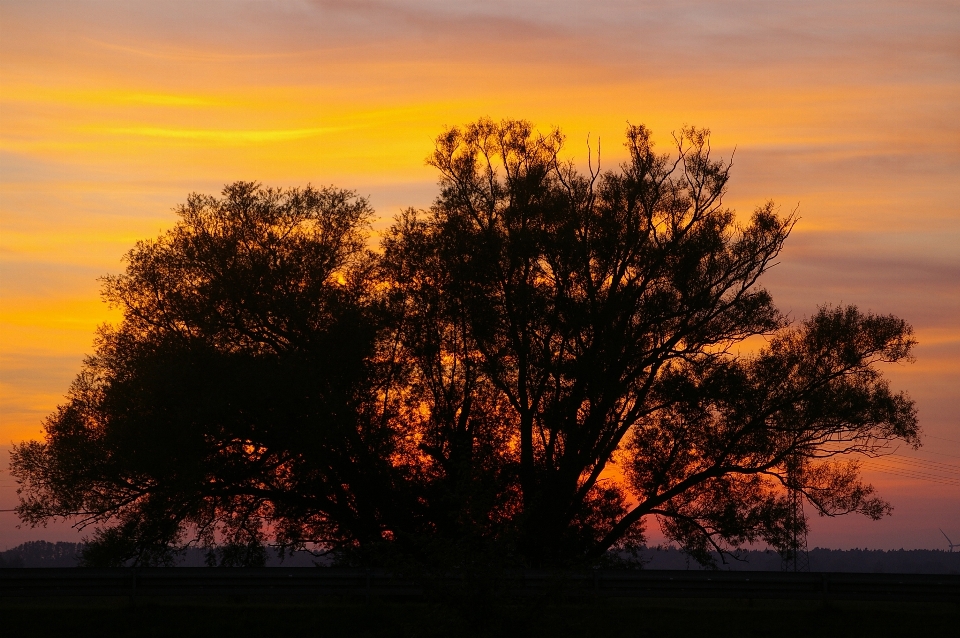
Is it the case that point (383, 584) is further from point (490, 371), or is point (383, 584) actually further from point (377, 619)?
point (490, 371)

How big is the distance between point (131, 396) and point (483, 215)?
15.4 metres

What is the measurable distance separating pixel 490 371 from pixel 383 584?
1209 cm

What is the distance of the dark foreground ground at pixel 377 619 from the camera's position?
1077 inches

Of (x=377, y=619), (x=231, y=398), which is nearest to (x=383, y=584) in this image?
(x=377, y=619)

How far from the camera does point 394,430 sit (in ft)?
128

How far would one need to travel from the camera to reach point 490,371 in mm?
40344

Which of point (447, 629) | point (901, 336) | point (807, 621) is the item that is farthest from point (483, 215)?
point (447, 629)

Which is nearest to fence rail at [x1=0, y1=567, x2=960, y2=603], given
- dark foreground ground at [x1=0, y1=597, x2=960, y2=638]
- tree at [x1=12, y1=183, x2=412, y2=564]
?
dark foreground ground at [x1=0, y1=597, x2=960, y2=638]

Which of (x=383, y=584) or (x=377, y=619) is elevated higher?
(x=383, y=584)

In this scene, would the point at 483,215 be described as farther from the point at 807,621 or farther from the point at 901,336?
the point at 807,621

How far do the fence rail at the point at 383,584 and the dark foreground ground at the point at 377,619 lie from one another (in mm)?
385

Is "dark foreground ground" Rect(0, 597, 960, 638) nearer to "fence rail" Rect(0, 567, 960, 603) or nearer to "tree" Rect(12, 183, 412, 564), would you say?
"fence rail" Rect(0, 567, 960, 603)

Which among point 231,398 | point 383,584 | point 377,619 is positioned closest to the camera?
point 377,619

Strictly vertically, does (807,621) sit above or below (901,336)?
below
